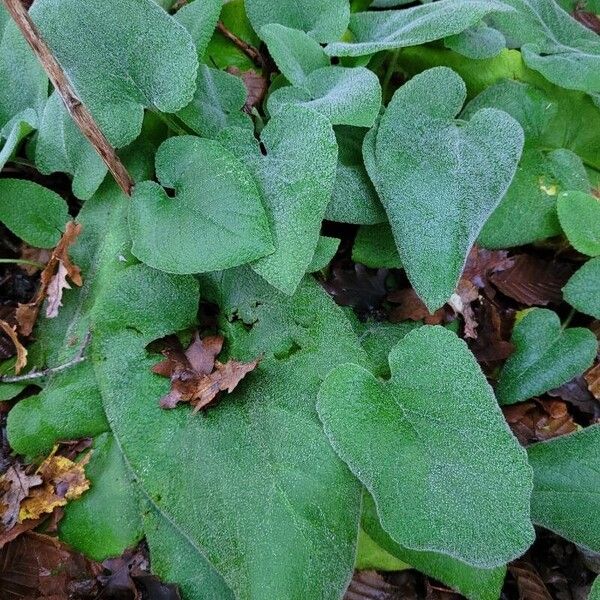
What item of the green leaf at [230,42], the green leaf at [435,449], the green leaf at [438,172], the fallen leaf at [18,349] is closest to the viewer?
the green leaf at [435,449]

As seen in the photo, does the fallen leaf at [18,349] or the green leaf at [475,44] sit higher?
the fallen leaf at [18,349]

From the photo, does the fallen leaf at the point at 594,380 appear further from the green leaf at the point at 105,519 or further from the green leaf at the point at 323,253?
the green leaf at the point at 105,519

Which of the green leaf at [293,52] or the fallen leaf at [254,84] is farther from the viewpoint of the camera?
the fallen leaf at [254,84]

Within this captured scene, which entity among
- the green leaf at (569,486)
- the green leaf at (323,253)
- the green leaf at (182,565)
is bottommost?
the green leaf at (569,486)

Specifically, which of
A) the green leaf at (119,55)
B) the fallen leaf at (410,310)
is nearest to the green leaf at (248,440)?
the fallen leaf at (410,310)

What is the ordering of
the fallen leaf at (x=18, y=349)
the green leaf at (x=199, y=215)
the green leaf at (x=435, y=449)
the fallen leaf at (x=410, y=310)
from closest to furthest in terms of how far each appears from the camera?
the green leaf at (x=435, y=449) < the green leaf at (x=199, y=215) < the fallen leaf at (x=18, y=349) < the fallen leaf at (x=410, y=310)

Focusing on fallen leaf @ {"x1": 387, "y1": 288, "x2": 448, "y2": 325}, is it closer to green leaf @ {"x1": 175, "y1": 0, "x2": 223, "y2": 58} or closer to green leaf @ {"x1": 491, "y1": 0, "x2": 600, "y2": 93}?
green leaf @ {"x1": 491, "y1": 0, "x2": 600, "y2": 93}

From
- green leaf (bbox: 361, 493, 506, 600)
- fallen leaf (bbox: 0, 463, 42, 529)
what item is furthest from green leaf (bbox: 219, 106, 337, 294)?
fallen leaf (bbox: 0, 463, 42, 529)
